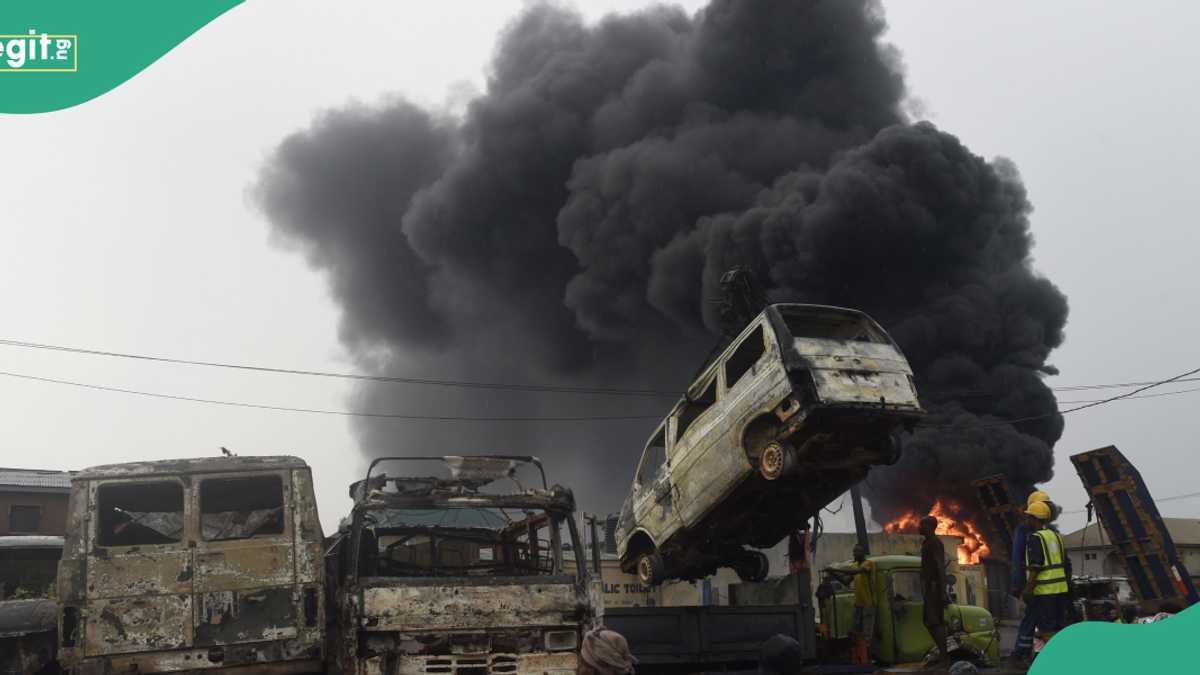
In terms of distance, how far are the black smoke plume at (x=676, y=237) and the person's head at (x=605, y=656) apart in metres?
24.0

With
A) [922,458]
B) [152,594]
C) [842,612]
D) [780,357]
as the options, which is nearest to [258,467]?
[152,594]

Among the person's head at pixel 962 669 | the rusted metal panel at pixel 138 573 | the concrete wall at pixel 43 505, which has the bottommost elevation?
the person's head at pixel 962 669

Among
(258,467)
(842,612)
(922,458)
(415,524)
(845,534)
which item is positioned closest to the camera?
(258,467)

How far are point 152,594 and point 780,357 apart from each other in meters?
5.43

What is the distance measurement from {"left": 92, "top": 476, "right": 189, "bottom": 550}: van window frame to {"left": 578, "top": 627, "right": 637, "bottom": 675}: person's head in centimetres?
493

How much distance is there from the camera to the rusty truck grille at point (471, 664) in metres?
7.15

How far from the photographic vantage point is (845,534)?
29.9 meters

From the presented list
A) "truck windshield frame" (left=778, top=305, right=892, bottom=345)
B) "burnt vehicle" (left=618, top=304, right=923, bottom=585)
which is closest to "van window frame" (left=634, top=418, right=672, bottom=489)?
"burnt vehicle" (left=618, top=304, right=923, bottom=585)

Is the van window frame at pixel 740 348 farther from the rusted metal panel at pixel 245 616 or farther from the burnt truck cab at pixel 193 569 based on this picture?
the rusted metal panel at pixel 245 616

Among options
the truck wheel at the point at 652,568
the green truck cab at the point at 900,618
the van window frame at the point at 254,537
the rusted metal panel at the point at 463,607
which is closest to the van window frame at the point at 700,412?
the truck wheel at the point at 652,568

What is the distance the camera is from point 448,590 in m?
7.30

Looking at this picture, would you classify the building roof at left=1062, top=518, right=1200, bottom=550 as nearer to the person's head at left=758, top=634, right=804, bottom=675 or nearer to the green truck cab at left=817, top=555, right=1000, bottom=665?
the green truck cab at left=817, top=555, right=1000, bottom=665

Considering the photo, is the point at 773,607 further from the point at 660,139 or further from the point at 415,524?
the point at 660,139

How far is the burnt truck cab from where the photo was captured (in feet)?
23.4
